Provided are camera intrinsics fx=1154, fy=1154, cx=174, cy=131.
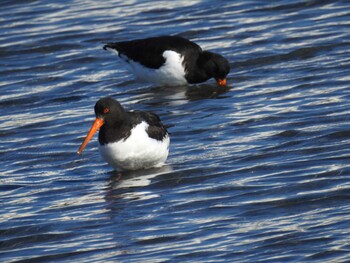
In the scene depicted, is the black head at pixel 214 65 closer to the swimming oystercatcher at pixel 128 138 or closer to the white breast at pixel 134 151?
the swimming oystercatcher at pixel 128 138

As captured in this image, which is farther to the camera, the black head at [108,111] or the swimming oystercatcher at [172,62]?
the swimming oystercatcher at [172,62]

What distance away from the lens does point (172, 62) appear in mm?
15016

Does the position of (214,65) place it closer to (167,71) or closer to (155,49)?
(167,71)

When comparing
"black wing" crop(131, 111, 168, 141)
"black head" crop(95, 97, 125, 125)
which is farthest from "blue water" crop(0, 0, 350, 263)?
"black head" crop(95, 97, 125, 125)

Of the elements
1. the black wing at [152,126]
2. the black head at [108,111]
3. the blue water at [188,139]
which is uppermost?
the black head at [108,111]

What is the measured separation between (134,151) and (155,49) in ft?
14.8

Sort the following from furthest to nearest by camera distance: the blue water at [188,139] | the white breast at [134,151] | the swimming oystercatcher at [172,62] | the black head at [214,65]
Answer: the swimming oystercatcher at [172,62]
the black head at [214,65]
the white breast at [134,151]
the blue water at [188,139]

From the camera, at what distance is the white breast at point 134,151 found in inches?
420

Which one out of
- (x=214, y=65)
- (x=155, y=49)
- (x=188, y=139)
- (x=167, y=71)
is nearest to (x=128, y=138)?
(x=188, y=139)

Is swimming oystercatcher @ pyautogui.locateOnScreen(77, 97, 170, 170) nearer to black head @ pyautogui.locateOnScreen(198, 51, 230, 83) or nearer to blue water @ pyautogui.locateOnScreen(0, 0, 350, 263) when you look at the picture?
blue water @ pyautogui.locateOnScreen(0, 0, 350, 263)

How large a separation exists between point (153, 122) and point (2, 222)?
6.72 feet

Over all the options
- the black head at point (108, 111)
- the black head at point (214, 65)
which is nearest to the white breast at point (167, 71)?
the black head at point (214, 65)

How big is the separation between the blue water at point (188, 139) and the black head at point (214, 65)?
196 mm

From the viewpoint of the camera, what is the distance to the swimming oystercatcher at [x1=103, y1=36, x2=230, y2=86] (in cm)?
1499
